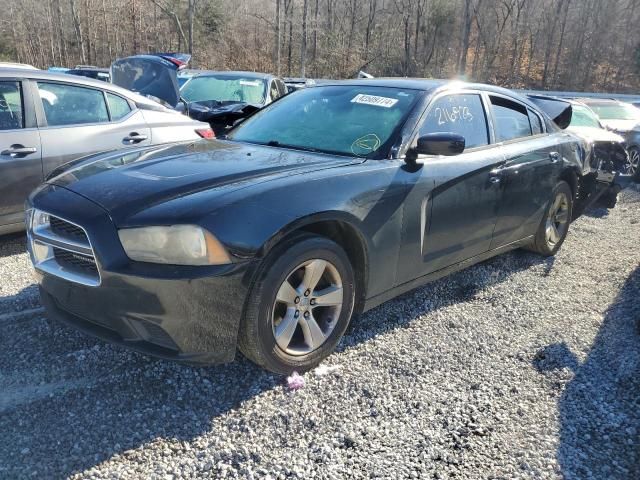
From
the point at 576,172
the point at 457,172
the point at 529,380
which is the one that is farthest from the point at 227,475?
the point at 576,172

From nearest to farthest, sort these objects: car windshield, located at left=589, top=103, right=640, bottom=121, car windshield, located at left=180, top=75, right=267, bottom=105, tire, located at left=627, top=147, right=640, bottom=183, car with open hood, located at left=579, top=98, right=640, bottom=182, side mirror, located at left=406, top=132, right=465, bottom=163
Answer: side mirror, located at left=406, top=132, right=465, bottom=163 < car windshield, located at left=180, top=75, right=267, bottom=105 < tire, located at left=627, top=147, right=640, bottom=183 < car with open hood, located at left=579, top=98, right=640, bottom=182 < car windshield, located at left=589, top=103, right=640, bottom=121

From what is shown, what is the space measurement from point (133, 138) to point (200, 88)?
515cm

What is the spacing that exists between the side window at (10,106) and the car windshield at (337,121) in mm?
1973

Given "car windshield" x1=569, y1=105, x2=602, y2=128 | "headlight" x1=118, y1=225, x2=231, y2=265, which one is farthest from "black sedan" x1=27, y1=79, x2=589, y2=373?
"car windshield" x1=569, y1=105, x2=602, y2=128

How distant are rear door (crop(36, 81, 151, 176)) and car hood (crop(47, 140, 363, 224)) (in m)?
1.51

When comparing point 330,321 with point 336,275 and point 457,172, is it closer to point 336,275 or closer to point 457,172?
point 336,275

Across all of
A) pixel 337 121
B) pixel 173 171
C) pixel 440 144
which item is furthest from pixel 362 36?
pixel 173 171

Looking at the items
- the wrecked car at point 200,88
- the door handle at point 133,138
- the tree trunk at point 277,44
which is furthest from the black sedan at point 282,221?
the tree trunk at point 277,44

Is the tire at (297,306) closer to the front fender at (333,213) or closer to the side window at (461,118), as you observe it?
the front fender at (333,213)

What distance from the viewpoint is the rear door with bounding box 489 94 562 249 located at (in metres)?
4.26

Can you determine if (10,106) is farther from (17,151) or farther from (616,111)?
(616,111)

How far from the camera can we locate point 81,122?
5.05 m

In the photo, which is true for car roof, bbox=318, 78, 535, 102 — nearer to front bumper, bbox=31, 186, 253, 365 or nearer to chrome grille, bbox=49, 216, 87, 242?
front bumper, bbox=31, 186, 253, 365

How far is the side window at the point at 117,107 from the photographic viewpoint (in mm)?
5320
